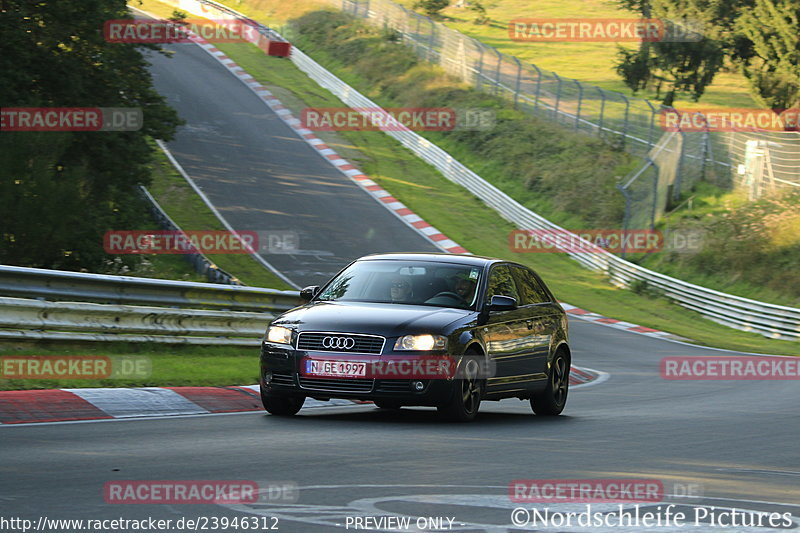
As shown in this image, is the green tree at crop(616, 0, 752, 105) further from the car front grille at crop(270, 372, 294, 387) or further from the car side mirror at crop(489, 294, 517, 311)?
the car front grille at crop(270, 372, 294, 387)

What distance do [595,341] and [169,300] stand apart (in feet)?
41.3

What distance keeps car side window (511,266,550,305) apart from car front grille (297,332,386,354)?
2.56m

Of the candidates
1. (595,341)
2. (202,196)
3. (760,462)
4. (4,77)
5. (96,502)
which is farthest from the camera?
(202,196)

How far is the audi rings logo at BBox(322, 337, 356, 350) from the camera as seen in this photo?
10.2m

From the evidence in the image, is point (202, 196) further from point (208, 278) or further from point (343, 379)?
point (343, 379)

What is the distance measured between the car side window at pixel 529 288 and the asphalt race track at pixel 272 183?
16005mm

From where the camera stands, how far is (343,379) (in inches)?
400

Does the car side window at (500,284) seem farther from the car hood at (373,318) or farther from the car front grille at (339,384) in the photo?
the car front grille at (339,384)

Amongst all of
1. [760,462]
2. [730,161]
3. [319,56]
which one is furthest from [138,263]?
[319,56]

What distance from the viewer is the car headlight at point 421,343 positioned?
400 inches

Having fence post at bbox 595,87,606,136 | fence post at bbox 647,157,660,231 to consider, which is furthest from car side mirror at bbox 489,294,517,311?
fence post at bbox 595,87,606,136

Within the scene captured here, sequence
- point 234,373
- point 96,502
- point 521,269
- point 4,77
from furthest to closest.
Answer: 1. point 4,77
2. point 234,373
3. point 521,269
4. point 96,502

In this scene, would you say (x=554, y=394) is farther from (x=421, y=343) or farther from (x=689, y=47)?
(x=689, y=47)

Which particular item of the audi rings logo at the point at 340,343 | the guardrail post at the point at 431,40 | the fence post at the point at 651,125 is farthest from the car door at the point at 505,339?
the guardrail post at the point at 431,40
